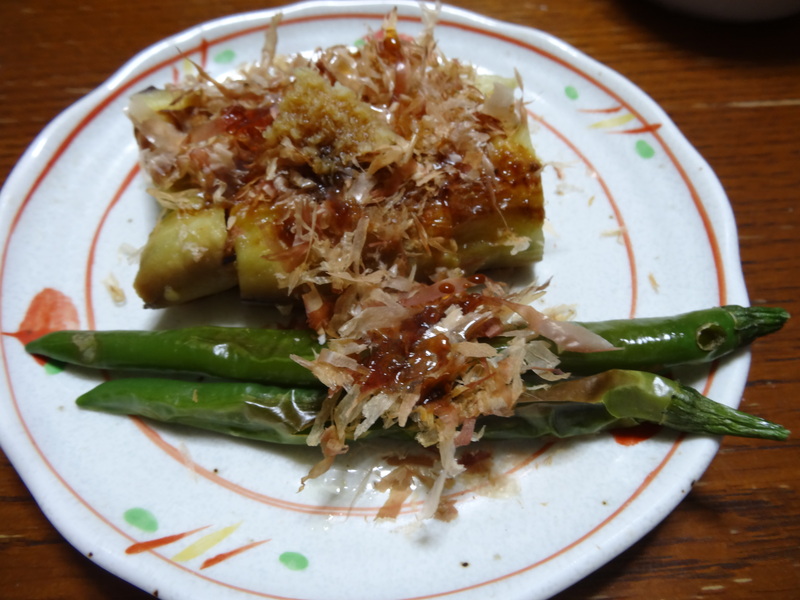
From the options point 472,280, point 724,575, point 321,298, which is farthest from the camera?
point 472,280

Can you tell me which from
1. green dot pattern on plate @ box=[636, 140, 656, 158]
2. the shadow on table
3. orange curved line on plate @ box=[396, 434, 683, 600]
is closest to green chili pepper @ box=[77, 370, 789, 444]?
orange curved line on plate @ box=[396, 434, 683, 600]

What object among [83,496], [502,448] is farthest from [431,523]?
[83,496]

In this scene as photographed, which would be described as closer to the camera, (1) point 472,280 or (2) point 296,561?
(2) point 296,561

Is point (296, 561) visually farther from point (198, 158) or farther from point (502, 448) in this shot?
point (198, 158)

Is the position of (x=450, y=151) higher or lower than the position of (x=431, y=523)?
higher

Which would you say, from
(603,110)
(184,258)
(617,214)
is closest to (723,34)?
(603,110)

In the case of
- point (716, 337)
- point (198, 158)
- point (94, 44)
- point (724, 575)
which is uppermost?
point (94, 44)
